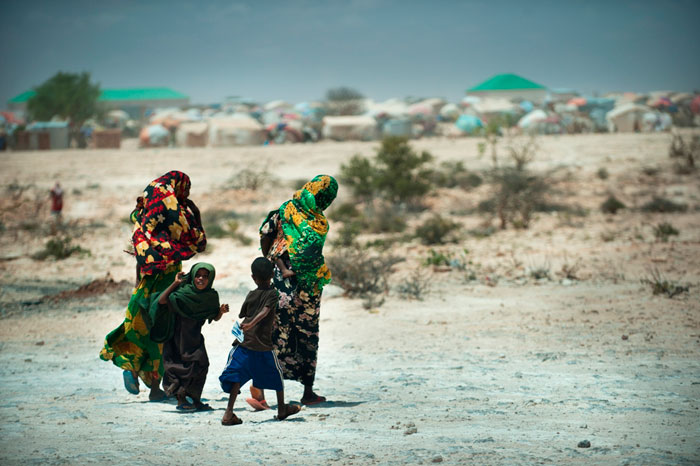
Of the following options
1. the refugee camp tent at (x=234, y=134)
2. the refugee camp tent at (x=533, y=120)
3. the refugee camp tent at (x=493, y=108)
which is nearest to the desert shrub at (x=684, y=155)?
the refugee camp tent at (x=533, y=120)

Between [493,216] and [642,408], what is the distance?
11.2m

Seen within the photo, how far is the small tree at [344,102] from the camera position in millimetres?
51844

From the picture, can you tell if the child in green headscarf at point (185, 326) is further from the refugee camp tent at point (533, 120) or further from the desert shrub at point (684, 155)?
the refugee camp tent at point (533, 120)

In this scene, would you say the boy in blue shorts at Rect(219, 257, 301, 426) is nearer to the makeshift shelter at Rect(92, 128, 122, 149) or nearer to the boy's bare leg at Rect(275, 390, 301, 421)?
the boy's bare leg at Rect(275, 390, 301, 421)

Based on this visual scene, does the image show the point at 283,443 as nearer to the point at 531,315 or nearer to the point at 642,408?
the point at 642,408

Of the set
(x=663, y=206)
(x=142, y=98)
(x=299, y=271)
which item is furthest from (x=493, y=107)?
(x=142, y=98)

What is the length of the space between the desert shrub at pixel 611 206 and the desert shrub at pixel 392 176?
3.77 metres

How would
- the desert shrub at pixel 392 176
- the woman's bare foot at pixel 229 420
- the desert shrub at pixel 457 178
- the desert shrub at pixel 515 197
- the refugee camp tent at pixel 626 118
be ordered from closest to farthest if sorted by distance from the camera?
the woman's bare foot at pixel 229 420 → the desert shrub at pixel 515 197 → the desert shrub at pixel 392 176 → the desert shrub at pixel 457 178 → the refugee camp tent at pixel 626 118

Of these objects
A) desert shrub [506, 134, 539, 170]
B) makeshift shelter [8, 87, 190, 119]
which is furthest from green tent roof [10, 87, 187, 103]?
desert shrub [506, 134, 539, 170]

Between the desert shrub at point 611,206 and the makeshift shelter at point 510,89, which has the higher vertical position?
the makeshift shelter at point 510,89

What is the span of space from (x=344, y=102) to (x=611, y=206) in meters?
42.1

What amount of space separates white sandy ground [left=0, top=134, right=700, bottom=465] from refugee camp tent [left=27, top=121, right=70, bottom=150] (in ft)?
59.1

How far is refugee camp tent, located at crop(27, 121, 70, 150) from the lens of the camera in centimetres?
3092

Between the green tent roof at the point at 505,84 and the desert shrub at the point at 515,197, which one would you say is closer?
the desert shrub at the point at 515,197
